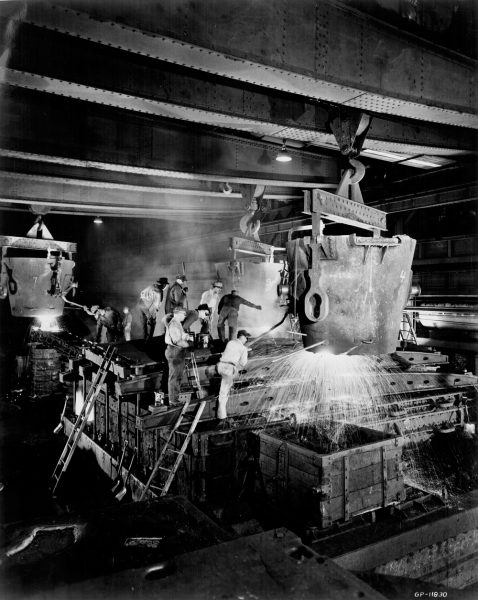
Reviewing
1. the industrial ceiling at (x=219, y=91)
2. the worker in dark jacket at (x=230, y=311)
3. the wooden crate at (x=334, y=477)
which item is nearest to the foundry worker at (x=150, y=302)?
the worker in dark jacket at (x=230, y=311)

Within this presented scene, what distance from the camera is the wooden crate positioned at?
4574mm

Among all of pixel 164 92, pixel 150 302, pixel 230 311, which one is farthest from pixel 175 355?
pixel 150 302

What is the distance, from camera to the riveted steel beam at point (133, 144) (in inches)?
257

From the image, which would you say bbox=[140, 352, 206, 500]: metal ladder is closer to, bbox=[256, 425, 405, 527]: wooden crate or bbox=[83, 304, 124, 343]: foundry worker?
bbox=[256, 425, 405, 527]: wooden crate

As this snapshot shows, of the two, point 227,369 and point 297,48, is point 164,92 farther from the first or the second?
Result: point 227,369

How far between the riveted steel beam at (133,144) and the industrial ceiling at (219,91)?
0.02 meters

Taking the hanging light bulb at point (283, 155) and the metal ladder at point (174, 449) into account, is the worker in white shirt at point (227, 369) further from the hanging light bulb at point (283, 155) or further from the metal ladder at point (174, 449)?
the hanging light bulb at point (283, 155)

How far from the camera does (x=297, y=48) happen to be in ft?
14.2

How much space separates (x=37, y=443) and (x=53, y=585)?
8874mm

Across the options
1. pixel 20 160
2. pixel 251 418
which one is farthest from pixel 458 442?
pixel 20 160

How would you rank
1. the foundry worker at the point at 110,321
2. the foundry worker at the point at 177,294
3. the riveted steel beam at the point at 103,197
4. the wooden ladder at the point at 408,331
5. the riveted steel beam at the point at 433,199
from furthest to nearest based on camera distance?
the foundry worker at the point at 110,321, the wooden ladder at the point at 408,331, the foundry worker at the point at 177,294, the riveted steel beam at the point at 103,197, the riveted steel beam at the point at 433,199

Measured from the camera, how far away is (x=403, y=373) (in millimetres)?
7539

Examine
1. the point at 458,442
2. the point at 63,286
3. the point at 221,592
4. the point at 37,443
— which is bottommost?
the point at 37,443

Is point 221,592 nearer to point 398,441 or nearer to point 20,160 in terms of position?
point 398,441
